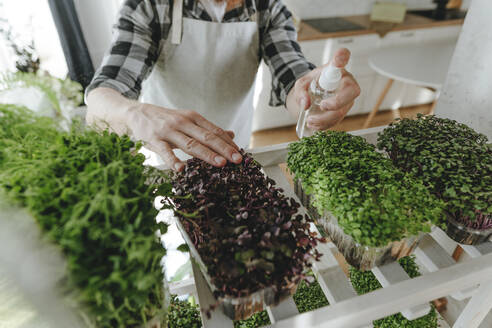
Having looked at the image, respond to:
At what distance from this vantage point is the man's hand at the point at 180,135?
0.69 metres

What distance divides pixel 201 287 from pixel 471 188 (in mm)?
587

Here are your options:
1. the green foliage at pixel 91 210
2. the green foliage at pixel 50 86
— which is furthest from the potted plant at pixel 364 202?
the green foliage at pixel 50 86

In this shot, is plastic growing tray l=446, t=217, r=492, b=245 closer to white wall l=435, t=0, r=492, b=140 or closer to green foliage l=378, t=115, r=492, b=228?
green foliage l=378, t=115, r=492, b=228

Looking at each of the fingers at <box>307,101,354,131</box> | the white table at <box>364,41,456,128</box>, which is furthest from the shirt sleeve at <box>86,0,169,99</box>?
the white table at <box>364,41,456,128</box>

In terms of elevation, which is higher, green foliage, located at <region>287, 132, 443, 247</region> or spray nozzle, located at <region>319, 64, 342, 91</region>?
spray nozzle, located at <region>319, 64, 342, 91</region>

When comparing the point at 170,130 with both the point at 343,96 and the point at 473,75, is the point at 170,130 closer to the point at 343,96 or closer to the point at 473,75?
the point at 343,96

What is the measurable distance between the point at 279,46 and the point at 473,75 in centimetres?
65

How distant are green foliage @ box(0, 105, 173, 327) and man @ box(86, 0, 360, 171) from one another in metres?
0.26

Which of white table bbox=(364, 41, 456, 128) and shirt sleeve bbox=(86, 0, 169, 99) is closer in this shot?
shirt sleeve bbox=(86, 0, 169, 99)

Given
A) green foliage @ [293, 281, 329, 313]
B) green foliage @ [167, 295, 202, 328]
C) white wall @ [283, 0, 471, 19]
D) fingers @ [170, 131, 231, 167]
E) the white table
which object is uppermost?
fingers @ [170, 131, 231, 167]

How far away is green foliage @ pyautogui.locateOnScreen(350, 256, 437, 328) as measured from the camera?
0.94m

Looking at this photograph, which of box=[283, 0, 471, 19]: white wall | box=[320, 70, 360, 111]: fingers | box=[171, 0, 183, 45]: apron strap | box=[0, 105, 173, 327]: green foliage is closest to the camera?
box=[0, 105, 173, 327]: green foliage

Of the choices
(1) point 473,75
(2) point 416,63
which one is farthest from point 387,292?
(2) point 416,63

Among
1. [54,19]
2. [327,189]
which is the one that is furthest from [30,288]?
[54,19]
